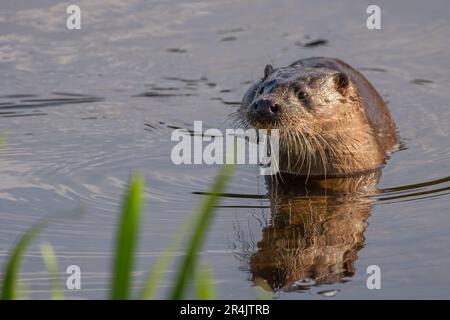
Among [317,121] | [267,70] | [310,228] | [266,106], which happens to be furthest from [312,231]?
[267,70]

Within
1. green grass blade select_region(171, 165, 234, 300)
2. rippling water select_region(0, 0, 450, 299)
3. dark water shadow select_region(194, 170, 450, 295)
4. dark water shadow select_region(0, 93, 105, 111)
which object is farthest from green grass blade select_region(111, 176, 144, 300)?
dark water shadow select_region(0, 93, 105, 111)

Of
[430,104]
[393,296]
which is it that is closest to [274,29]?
[430,104]

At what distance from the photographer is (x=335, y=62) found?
8.13 m

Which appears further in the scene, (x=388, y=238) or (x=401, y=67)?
(x=401, y=67)

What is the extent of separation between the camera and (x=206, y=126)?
27.8 ft

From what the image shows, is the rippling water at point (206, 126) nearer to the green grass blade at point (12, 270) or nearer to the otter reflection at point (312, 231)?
the otter reflection at point (312, 231)

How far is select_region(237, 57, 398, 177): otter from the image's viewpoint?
22.9 feet

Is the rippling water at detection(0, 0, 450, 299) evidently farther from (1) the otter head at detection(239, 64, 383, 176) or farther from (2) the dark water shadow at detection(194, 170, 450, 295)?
(1) the otter head at detection(239, 64, 383, 176)

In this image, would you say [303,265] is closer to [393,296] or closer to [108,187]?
[393,296]

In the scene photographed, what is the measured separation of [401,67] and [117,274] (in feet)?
25.2

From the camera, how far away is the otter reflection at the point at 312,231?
17.6 ft

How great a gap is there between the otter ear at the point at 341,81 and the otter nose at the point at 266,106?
613 millimetres

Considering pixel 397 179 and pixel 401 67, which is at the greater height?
pixel 401 67

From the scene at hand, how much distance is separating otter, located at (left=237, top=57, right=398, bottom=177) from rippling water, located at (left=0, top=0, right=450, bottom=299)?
0.90 ft
